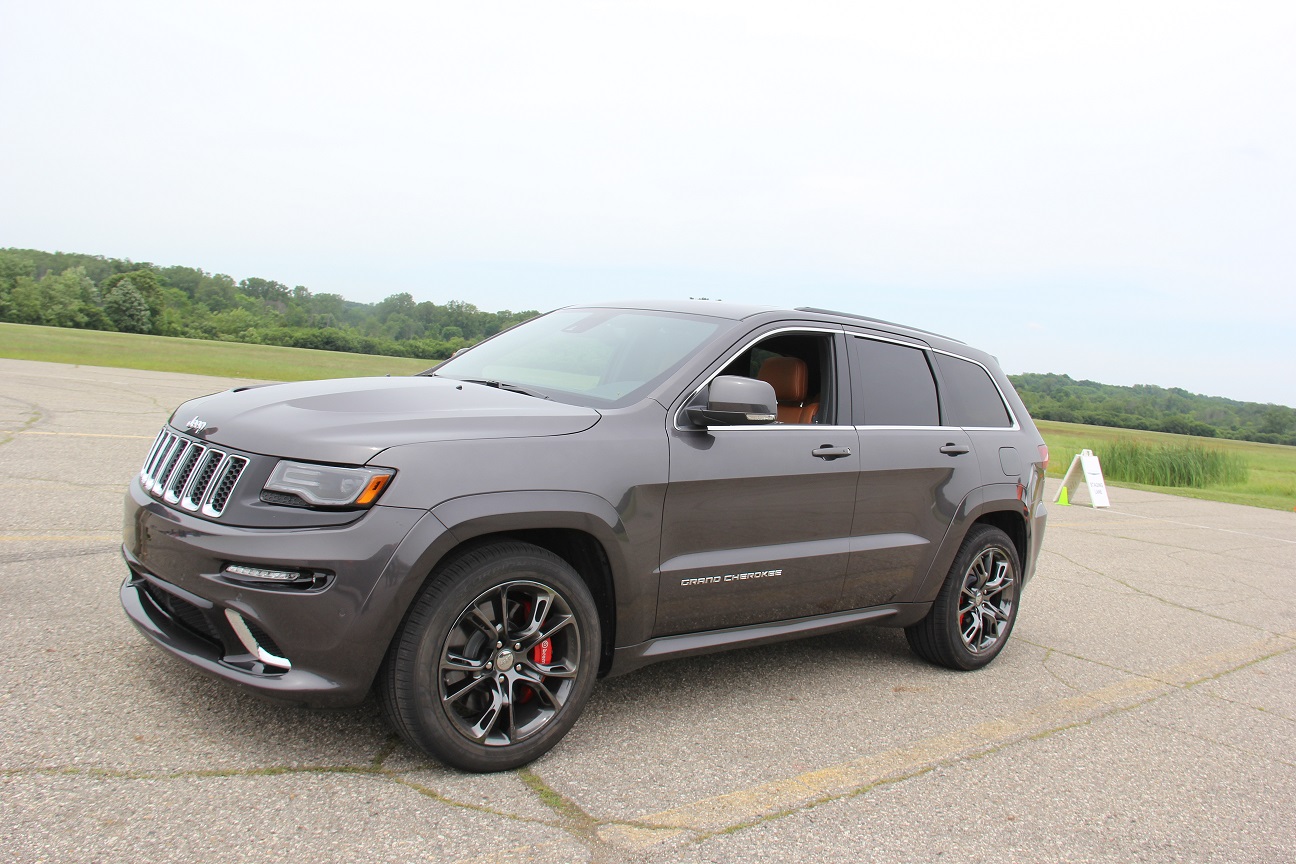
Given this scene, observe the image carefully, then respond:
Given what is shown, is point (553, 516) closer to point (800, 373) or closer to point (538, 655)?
point (538, 655)

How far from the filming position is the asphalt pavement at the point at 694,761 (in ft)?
10.1

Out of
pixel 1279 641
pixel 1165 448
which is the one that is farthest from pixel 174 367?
pixel 1279 641

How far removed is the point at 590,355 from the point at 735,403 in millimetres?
1012

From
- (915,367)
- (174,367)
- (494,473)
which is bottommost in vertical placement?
(174,367)

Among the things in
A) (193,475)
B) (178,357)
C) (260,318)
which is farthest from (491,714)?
(260,318)

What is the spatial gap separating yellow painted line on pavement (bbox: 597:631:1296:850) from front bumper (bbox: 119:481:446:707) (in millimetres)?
1007

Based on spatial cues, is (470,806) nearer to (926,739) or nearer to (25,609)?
(926,739)

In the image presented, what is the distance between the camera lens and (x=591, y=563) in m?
3.90

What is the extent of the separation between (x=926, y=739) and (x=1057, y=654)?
2.20 m

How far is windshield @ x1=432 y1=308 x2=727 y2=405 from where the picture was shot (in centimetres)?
438

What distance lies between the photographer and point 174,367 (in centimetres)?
3194

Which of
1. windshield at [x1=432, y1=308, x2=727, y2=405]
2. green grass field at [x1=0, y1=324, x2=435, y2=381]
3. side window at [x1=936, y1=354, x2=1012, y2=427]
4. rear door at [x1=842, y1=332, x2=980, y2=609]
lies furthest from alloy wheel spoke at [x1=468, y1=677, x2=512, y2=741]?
green grass field at [x1=0, y1=324, x2=435, y2=381]

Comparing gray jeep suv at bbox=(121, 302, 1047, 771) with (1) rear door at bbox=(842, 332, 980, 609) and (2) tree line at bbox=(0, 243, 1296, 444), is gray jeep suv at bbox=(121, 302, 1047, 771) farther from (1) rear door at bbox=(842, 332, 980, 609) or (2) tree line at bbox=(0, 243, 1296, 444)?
(2) tree line at bbox=(0, 243, 1296, 444)

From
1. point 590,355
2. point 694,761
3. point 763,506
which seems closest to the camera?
point 694,761
